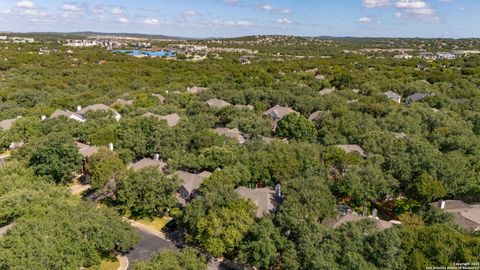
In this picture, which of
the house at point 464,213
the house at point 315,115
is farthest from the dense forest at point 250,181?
the house at point 315,115

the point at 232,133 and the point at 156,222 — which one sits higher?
the point at 232,133

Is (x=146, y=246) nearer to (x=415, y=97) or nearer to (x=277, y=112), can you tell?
(x=277, y=112)

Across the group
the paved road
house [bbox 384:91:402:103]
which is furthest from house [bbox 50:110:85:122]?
house [bbox 384:91:402:103]

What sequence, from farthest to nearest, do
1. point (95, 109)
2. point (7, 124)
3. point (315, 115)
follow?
point (315, 115), point (95, 109), point (7, 124)

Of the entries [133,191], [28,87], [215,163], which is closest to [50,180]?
[133,191]

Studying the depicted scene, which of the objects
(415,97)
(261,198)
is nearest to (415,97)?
(415,97)

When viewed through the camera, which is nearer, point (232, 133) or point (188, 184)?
point (188, 184)

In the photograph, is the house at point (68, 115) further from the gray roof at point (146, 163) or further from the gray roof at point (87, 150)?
the gray roof at point (146, 163)
